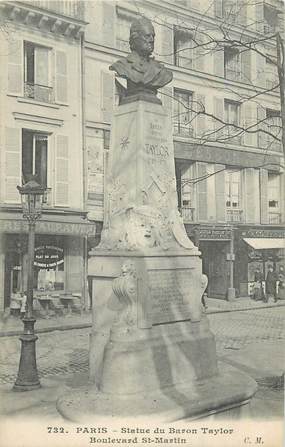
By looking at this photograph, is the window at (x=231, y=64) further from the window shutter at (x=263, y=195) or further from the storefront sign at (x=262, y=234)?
the storefront sign at (x=262, y=234)

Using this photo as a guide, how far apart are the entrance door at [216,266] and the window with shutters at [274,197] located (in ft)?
8.22

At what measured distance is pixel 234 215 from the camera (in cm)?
2217

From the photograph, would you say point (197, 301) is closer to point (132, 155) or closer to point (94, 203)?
point (132, 155)

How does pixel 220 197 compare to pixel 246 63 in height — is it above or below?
below

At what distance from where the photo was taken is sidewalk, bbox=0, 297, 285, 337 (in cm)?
1424

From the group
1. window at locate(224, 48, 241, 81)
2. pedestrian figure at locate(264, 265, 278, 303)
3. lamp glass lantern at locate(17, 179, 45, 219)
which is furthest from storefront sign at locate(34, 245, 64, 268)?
window at locate(224, 48, 241, 81)

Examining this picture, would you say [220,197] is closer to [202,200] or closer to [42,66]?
[202,200]

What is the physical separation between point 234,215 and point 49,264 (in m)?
8.44

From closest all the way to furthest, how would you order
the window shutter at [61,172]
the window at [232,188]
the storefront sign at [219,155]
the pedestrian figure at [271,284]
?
the window shutter at [61,172], the pedestrian figure at [271,284], the storefront sign at [219,155], the window at [232,188]

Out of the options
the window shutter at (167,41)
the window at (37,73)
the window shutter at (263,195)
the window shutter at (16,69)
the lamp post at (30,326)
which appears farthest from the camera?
the window shutter at (263,195)

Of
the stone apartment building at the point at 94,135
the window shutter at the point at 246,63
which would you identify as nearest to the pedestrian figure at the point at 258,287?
the stone apartment building at the point at 94,135

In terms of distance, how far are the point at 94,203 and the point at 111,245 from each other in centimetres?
1162

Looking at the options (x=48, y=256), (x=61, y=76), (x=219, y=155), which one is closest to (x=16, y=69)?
(x=61, y=76)

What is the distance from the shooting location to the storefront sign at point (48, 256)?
55.9 ft
